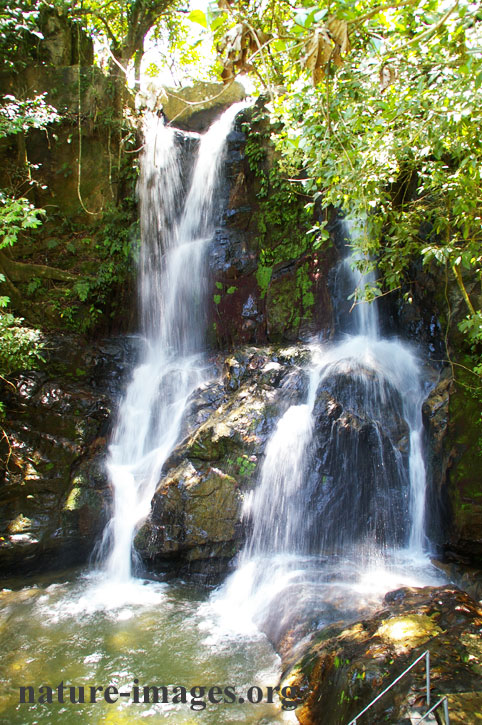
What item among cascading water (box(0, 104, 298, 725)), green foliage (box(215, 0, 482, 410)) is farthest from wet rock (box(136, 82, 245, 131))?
green foliage (box(215, 0, 482, 410))

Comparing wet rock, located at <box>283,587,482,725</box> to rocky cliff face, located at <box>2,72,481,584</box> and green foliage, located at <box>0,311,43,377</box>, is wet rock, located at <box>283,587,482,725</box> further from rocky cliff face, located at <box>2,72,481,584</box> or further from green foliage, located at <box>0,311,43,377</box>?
green foliage, located at <box>0,311,43,377</box>

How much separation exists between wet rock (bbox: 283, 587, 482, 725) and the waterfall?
3163mm

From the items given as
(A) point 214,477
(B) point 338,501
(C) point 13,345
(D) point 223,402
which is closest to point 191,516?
(A) point 214,477

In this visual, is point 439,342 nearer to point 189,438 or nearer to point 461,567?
point 461,567

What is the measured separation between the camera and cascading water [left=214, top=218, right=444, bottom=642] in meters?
5.07

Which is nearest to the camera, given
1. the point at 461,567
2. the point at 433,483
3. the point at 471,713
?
the point at 471,713

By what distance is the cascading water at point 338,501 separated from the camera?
507cm

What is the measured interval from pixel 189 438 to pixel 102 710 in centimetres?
347

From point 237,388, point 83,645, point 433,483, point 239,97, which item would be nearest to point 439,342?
point 433,483

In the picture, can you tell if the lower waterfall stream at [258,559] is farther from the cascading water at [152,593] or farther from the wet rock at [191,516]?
the wet rock at [191,516]

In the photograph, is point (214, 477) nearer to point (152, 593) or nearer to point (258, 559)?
point (258, 559)

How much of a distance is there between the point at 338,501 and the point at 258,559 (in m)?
1.21

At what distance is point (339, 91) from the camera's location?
4.09 m

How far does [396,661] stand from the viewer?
3.16m
